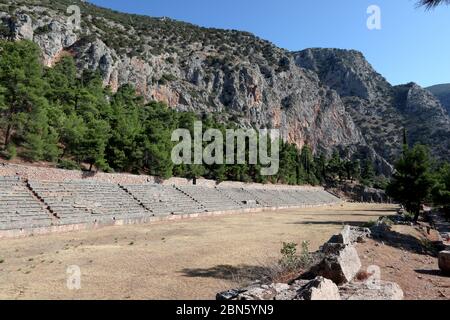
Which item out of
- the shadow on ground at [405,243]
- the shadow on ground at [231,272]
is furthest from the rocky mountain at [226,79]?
the shadow on ground at [405,243]

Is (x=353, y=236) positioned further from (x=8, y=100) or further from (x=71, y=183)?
(x=8, y=100)

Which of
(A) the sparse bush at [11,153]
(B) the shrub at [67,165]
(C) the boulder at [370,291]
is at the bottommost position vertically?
(C) the boulder at [370,291]

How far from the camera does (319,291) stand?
22.2ft

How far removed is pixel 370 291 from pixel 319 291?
1830 mm

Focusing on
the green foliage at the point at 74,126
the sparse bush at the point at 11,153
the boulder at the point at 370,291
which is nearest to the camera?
the boulder at the point at 370,291

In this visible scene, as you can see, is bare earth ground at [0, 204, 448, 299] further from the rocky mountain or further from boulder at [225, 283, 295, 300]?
the rocky mountain

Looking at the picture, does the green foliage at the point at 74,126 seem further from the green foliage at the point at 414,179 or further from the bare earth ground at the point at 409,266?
the bare earth ground at the point at 409,266

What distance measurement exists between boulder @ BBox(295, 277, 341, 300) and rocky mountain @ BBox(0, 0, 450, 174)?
8266 centimetres

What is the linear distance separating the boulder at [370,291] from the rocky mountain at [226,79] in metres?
82.5

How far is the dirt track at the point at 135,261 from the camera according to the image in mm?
10281

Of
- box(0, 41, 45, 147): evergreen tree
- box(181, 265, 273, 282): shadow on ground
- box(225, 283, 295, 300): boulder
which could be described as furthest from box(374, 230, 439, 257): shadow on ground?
box(0, 41, 45, 147): evergreen tree

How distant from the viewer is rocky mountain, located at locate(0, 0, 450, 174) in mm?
90812

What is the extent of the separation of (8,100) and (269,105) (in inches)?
4285

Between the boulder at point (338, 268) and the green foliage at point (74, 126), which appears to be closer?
the boulder at point (338, 268)
